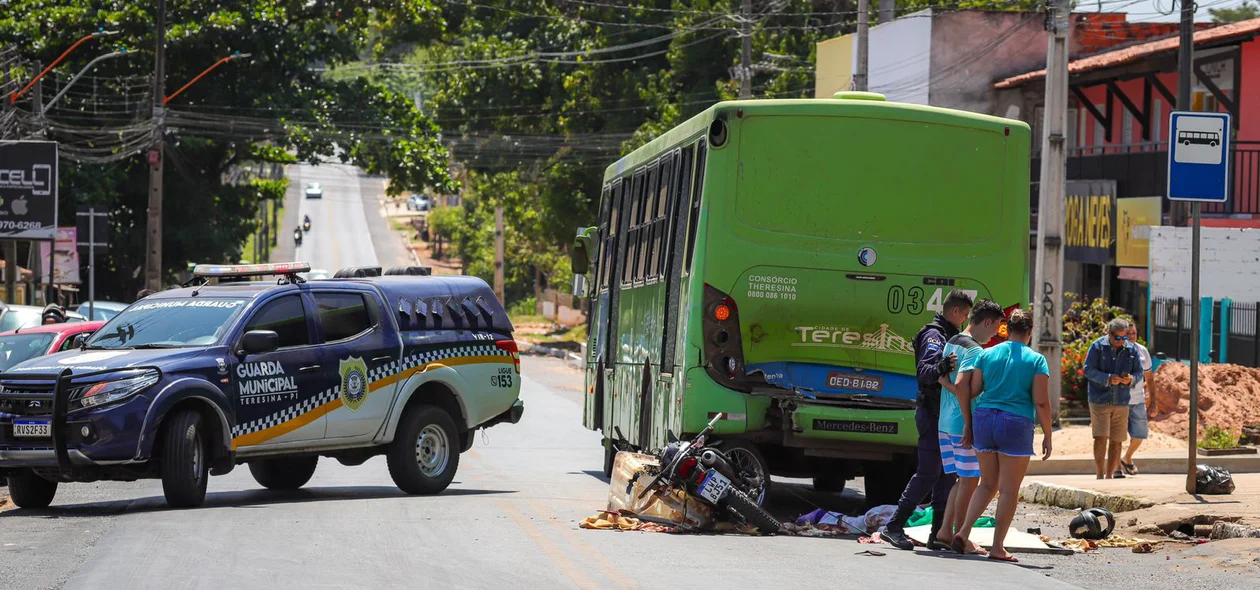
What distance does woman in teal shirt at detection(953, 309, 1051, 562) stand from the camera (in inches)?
409

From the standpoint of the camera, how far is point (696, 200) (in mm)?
13211

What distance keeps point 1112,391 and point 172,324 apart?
9.07 m

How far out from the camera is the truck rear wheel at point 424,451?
15.1m

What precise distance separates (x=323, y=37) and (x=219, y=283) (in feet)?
116

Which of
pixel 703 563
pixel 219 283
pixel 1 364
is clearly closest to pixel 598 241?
pixel 219 283

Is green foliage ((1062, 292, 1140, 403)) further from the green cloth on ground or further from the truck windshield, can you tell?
the truck windshield

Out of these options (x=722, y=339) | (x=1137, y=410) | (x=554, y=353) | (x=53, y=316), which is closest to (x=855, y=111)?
(x=722, y=339)

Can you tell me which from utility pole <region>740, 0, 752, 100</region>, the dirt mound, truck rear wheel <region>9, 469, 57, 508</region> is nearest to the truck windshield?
truck rear wheel <region>9, 469, 57, 508</region>

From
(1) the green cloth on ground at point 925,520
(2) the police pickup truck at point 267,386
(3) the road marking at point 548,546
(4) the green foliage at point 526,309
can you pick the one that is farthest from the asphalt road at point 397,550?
(4) the green foliage at point 526,309

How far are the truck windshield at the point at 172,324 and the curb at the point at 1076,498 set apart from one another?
7534 millimetres

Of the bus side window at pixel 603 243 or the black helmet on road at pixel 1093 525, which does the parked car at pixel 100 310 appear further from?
the black helmet on road at pixel 1093 525

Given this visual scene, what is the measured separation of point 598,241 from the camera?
64.0 feet

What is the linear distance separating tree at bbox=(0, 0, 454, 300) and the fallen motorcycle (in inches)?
1370

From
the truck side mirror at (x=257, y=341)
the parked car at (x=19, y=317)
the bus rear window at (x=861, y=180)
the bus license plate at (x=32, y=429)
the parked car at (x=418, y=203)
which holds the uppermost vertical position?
the parked car at (x=418, y=203)
